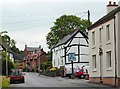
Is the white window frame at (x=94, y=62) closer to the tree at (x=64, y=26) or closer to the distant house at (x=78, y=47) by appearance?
the distant house at (x=78, y=47)

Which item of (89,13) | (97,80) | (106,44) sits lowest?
(97,80)

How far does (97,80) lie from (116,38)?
306 inches

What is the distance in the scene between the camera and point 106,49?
119 feet

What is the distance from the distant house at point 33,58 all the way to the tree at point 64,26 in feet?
76.0

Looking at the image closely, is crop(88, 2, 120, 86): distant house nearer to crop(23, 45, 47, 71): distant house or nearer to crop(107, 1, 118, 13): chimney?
crop(107, 1, 118, 13): chimney

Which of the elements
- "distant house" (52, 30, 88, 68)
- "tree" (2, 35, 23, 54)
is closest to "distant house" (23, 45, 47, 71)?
"tree" (2, 35, 23, 54)

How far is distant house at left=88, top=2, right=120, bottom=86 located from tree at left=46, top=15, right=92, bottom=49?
51457mm

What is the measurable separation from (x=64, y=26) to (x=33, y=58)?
4692cm

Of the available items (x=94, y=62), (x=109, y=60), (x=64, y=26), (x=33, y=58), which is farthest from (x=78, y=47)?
(x=33, y=58)

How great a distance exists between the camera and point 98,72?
39.2 meters

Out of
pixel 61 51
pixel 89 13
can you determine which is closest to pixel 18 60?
pixel 61 51

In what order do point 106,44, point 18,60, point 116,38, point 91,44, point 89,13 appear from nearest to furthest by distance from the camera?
point 116,38
point 106,44
point 91,44
point 89,13
point 18,60

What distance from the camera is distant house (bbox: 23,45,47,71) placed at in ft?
408

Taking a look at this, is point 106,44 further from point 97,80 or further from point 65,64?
point 65,64
